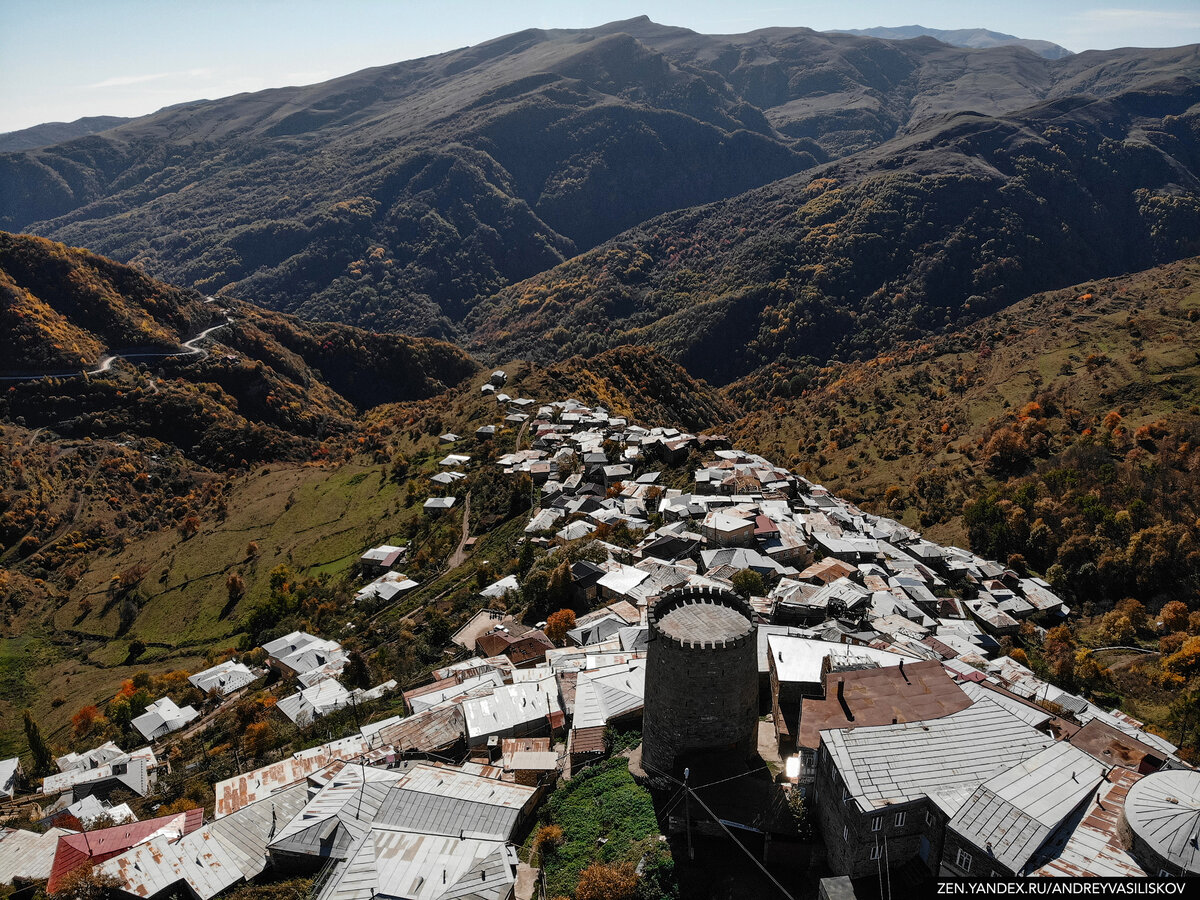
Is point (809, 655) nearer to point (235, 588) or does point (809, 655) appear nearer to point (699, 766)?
point (699, 766)

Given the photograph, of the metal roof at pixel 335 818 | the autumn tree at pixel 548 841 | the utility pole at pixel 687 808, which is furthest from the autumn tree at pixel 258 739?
the utility pole at pixel 687 808

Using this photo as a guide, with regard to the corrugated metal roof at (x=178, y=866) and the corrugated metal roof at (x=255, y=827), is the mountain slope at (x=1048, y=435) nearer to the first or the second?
the corrugated metal roof at (x=255, y=827)

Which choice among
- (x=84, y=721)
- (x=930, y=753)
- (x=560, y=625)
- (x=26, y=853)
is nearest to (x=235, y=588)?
(x=84, y=721)

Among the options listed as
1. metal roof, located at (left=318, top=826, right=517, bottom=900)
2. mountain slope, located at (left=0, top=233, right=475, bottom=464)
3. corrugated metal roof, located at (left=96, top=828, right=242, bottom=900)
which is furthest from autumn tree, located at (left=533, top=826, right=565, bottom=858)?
mountain slope, located at (left=0, top=233, right=475, bottom=464)

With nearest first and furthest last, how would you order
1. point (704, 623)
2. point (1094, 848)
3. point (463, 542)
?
point (1094, 848), point (704, 623), point (463, 542)

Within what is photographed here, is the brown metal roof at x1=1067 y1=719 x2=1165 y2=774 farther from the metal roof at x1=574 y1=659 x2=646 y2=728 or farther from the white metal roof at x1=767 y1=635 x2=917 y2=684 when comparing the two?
the metal roof at x1=574 y1=659 x2=646 y2=728

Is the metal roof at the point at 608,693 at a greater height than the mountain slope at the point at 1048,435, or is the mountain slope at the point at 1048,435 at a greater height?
the metal roof at the point at 608,693
